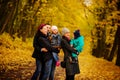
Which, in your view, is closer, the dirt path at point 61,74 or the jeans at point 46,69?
the jeans at point 46,69

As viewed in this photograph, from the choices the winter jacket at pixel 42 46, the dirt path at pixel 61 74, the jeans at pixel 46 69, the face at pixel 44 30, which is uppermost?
the face at pixel 44 30

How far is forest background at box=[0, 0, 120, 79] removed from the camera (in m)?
22.3

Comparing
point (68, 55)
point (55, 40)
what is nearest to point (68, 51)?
point (68, 55)

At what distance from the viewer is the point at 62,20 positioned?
3139 centimetres

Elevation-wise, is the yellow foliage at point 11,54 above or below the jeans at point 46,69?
below

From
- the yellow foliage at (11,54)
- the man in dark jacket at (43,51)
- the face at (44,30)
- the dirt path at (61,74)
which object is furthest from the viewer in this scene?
the yellow foliage at (11,54)

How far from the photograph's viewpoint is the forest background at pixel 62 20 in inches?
878

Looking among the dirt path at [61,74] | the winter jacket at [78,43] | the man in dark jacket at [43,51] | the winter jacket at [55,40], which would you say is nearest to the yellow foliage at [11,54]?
the dirt path at [61,74]

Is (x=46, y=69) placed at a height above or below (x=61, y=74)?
above

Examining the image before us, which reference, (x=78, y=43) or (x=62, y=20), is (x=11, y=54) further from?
(x=62, y=20)

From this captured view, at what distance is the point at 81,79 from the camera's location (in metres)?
14.2

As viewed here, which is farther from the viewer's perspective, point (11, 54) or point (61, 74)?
point (11, 54)

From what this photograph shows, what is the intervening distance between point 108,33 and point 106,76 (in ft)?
48.5

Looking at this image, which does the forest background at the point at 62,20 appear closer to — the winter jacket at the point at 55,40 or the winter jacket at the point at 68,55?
the winter jacket at the point at 68,55
